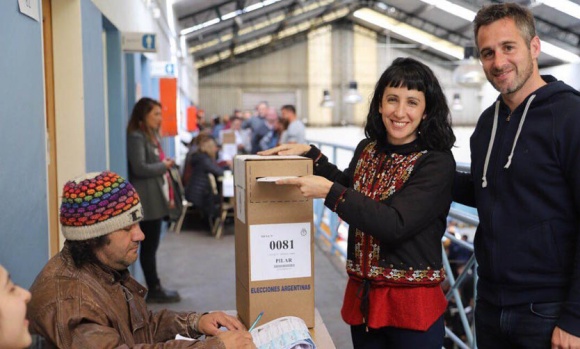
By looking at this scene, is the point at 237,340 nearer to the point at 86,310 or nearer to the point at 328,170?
the point at 86,310

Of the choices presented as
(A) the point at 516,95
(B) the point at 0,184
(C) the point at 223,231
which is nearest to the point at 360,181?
(A) the point at 516,95

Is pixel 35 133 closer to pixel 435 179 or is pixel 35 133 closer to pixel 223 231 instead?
pixel 435 179

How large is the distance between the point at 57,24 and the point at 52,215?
0.92m

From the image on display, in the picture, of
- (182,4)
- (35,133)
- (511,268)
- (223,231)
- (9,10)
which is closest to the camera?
(511,268)

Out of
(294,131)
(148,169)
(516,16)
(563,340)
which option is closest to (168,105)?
(294,131)

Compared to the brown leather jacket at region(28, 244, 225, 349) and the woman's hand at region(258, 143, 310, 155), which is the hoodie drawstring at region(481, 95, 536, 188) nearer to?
the woman's hand at region(258, 143, 310, 155)

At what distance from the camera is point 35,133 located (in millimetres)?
1945

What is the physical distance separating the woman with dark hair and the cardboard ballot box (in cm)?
8

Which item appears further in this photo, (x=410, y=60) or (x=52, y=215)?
(x=52, y=215)

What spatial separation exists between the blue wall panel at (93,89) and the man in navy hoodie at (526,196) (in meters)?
2.08

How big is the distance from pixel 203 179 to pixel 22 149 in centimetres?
446

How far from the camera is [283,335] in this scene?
135 centimetres

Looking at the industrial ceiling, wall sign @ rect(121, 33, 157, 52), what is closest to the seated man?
wall sign @ rect(121, 33, 157, 52)

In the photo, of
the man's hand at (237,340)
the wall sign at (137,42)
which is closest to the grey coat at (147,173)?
the wall sign at (137,42)
